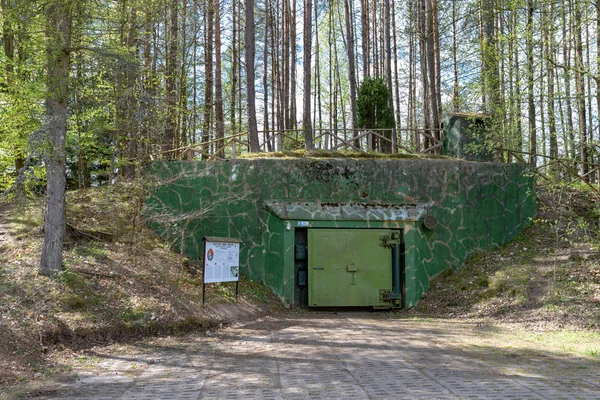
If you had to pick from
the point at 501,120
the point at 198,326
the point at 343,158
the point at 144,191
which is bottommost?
the point at 198,326

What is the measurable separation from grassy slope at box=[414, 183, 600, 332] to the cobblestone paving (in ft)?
6.84

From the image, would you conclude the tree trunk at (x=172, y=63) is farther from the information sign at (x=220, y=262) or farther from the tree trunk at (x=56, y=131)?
the tree trunk at (x=56, y=131)

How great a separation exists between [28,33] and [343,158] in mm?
7171

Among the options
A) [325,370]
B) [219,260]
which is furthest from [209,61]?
[325,370]

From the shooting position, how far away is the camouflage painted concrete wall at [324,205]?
11672 millimetres

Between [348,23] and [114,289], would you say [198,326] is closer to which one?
[114,289]

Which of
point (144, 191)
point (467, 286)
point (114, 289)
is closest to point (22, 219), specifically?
point (144, 191)

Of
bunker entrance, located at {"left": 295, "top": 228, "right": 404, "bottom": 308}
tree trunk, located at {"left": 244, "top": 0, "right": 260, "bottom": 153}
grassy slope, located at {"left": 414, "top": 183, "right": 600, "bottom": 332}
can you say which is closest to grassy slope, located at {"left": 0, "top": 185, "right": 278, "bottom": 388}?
bunker entrance, located at {"left": 295, "top": 228, "right": 404, "bottom": 308}

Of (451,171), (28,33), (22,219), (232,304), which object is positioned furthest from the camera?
(451,171)

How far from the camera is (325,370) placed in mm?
5570

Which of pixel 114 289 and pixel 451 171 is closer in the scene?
pixel 114 289

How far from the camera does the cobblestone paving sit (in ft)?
15.1

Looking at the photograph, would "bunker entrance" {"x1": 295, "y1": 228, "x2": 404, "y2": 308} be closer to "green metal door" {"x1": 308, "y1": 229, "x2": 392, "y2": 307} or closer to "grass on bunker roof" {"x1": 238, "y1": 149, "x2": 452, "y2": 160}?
"green metal door" {"x1": 308, "y1": 229, "x2": 392, "y2": 307}

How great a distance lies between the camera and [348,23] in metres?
18.4
